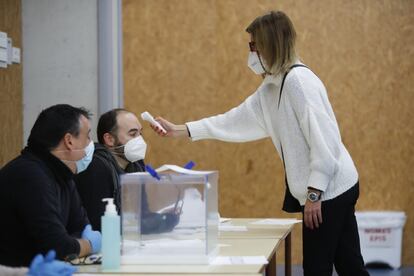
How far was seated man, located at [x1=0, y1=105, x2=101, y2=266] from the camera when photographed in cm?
245

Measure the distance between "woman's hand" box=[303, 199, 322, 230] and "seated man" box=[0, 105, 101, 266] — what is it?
856 millimetres

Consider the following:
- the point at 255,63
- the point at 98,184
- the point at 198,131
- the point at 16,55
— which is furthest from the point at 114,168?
the point at 16,55

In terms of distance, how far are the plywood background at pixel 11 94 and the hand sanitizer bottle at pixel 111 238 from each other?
240 cm

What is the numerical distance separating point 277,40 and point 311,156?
53cm

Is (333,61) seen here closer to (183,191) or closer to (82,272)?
(183,191)

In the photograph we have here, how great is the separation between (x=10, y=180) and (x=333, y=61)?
3.62 m

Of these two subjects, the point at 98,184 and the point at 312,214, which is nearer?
the point at 312,214

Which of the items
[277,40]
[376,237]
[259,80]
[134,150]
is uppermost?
[277,40]

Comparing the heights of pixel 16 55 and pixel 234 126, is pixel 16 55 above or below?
above

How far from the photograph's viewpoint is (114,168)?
137 inches

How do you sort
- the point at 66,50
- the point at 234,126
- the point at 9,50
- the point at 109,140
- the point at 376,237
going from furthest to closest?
the point at 376,237, the point at 66,50, the point at 9,50, the point at 109,140, the point at 234,126

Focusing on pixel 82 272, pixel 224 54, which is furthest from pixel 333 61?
pixel 82 272

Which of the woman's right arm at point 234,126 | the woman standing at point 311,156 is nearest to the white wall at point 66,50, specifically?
the woman's right arm at point 234,126

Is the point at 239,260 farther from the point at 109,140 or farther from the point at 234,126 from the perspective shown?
the point at 109,140
